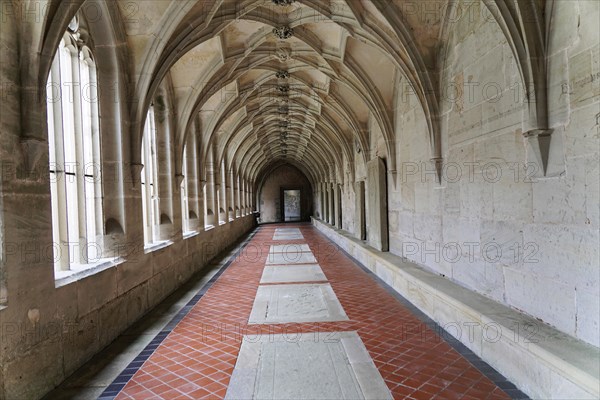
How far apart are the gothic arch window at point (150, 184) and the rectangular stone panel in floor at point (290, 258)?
11.0ft

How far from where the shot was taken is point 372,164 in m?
8.77

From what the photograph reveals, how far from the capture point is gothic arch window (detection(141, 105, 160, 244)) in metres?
6.22

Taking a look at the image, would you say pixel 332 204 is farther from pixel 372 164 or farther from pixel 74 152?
pixel 74 152

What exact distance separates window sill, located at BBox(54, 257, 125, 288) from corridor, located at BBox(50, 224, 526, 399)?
2.65 feet

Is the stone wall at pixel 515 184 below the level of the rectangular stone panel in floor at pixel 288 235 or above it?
above

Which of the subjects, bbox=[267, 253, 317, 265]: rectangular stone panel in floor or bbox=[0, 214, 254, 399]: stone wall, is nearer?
bbox=[0, 214, 254, 399]: stone wall

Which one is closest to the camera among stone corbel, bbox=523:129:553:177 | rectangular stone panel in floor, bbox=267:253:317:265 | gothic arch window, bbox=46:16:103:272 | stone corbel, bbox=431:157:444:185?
stone corbel, bbox=523:129:553:177

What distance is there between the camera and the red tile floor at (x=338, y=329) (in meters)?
2.94

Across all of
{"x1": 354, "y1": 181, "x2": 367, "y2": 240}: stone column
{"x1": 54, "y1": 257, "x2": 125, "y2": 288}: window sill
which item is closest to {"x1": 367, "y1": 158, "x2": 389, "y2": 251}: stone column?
{"x1": 354, "y1": 181, "x2": 367, "y2": 240}: stone column

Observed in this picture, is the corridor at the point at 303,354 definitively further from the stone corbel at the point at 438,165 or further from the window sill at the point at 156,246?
the stone corbel at the point at 438,165

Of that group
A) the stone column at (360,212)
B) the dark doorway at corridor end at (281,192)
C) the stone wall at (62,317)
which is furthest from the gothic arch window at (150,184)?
the dark doorway at corridor end at (281,192)

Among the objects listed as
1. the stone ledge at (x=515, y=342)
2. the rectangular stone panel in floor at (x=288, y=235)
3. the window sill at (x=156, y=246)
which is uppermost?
the window sill at (x=156, y=246)

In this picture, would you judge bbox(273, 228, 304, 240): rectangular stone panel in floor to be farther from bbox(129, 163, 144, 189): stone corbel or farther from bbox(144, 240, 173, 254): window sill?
bbox(129, 163, 144, 189): stone corbel

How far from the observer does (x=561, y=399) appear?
8.21ft
